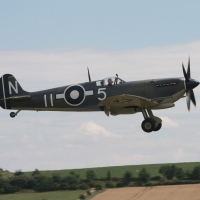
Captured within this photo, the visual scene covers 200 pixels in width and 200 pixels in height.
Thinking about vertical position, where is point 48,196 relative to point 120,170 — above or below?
below

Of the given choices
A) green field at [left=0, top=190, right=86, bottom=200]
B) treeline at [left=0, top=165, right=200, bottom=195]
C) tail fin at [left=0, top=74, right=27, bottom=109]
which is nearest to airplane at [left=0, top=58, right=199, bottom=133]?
tail fin at [left=0, top=74, right=27, bottom=109]

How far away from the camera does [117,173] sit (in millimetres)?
69062

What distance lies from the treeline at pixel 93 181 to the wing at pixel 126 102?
31334 millimetres

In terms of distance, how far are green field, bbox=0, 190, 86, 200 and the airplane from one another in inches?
1113

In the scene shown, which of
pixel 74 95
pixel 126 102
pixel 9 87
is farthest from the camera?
pixel 9 87

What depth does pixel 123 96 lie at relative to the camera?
21.3 m

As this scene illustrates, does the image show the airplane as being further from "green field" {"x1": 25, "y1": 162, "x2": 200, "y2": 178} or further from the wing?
"green field" {"x1": 25, "y1": 162, "x2": 200, "y2": 178}

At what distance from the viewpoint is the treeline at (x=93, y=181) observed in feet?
190

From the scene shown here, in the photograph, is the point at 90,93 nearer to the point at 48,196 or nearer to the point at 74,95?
the point at 74,95

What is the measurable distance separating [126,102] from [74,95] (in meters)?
2.39

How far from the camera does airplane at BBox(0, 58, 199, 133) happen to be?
2209 centimetres

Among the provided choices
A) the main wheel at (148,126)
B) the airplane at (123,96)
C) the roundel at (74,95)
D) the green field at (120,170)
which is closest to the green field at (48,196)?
the green field at (120,170)

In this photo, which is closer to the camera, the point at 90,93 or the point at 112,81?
the point at 112,81

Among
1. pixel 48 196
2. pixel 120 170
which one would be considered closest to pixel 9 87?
pixel 48 196
